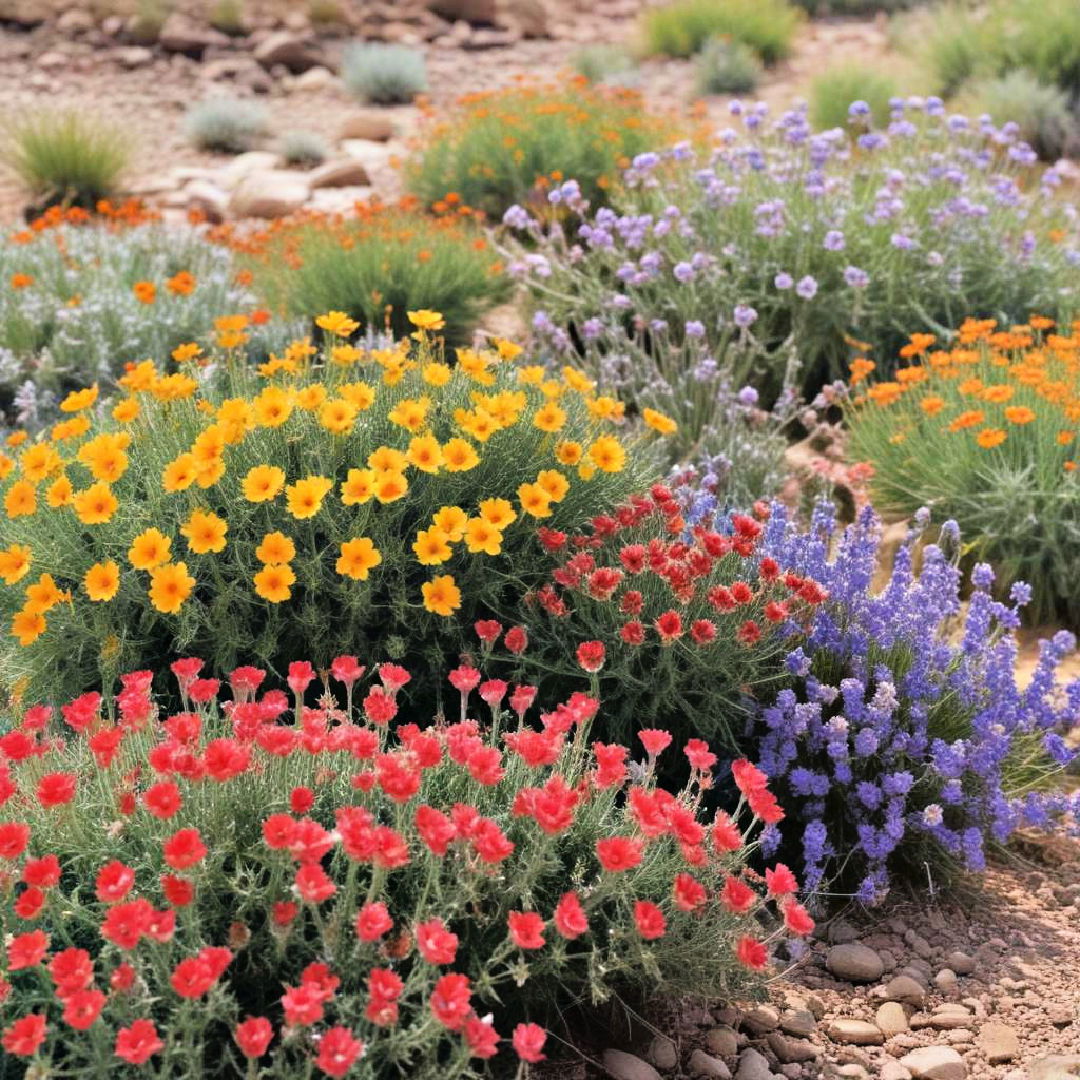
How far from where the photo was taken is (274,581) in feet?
9.91

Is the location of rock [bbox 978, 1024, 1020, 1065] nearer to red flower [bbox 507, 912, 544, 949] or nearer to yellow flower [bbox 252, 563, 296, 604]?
red flower [bbox 507, 912, 544, 949]

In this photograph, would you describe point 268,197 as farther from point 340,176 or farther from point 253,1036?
point 253,1036

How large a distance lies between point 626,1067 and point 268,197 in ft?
25.6

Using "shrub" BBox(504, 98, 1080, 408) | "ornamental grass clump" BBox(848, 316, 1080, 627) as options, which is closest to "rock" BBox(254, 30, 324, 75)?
"shrub" BBox(504, 98, 1080, 408)

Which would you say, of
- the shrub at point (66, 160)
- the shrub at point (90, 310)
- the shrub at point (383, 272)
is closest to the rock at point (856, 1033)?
the shrub at point (90, 310)

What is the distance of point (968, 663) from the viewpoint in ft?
11.4

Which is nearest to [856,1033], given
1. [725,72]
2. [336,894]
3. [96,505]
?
[336,894]

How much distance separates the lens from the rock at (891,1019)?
2742 mm

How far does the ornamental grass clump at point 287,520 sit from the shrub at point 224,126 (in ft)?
27.1

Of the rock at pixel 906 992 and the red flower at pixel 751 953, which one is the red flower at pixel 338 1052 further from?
the rock at pixel 906 992

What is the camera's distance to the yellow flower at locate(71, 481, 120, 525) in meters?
3.04

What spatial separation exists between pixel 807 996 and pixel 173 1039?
1383 millimetres

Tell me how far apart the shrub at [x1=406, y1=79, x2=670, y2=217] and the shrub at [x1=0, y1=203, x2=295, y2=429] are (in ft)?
7.29

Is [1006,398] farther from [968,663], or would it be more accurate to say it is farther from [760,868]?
[760,868]
